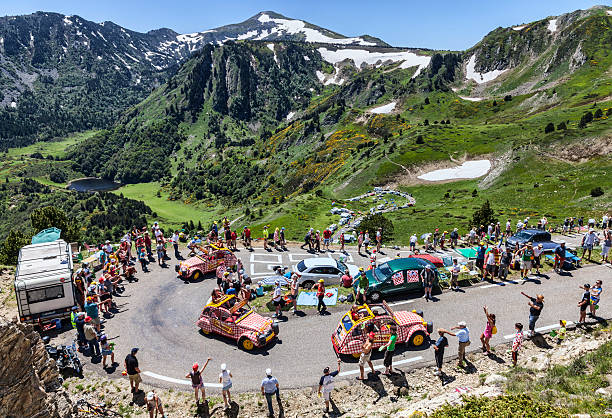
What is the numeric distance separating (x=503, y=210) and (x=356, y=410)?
4193 centimetres

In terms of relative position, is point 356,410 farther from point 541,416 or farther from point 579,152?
point 579,152

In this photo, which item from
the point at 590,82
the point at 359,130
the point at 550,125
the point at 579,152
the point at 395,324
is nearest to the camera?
the point at 395,324

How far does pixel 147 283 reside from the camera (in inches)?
1061

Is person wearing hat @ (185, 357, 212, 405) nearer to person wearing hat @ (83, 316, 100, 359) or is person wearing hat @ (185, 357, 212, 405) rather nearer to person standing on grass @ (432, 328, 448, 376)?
person wearing hat @ (83, 316, 100, 359)

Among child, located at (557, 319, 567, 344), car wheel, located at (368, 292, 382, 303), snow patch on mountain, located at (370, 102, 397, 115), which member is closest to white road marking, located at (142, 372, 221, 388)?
car wheel, located at (368, 292, 382, 303)

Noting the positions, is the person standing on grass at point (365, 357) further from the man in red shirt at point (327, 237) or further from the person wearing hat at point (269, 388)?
the man in red shirt at point (327, 237)

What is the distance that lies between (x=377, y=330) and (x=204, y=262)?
15578mm

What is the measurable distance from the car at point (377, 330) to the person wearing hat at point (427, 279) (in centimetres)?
480

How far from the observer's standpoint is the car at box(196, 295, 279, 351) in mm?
18391

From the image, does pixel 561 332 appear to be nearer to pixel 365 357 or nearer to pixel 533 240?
pixel 365 357

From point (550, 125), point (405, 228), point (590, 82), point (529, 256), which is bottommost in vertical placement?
point (405, 228)

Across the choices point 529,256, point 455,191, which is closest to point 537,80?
point 455,191

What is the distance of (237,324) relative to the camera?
18859mm

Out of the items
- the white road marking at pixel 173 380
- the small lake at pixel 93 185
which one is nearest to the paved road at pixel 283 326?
the white road marking at pixel 173 380
